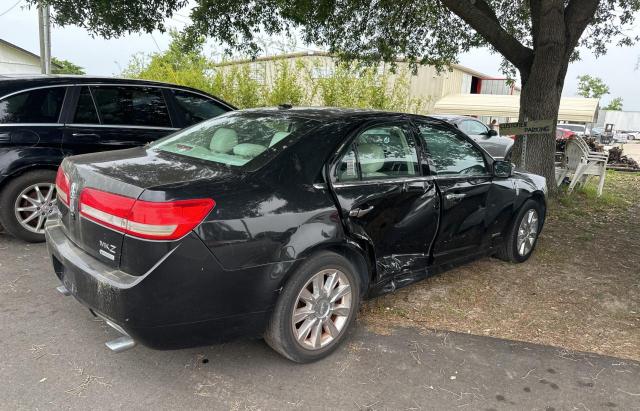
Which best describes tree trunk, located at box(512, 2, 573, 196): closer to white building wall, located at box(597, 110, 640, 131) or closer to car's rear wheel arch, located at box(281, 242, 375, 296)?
car's rear wheel arch, located at box(281, 242, 375, 296)

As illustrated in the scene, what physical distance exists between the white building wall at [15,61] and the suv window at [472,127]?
22.0 metres

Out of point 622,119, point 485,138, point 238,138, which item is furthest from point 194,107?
point 622,119

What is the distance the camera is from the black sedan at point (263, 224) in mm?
2344

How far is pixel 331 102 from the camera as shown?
11984 mm

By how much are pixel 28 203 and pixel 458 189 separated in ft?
13.4

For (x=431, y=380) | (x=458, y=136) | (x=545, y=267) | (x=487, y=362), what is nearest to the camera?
(x=431, y=380)

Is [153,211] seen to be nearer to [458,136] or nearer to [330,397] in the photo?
[330,397]

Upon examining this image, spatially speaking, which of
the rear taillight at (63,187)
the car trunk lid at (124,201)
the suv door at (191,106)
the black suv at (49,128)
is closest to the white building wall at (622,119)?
the suv door at (191,106)

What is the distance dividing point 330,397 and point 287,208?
1075 millimetres

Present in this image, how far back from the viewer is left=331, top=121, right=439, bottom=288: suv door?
305 cm

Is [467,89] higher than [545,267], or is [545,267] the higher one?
[467,89]

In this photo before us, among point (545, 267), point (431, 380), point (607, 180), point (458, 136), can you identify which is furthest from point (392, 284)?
point (607, 180)

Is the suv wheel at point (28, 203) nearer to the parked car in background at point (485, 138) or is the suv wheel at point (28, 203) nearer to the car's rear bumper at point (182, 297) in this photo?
the car's rear bumper at point (182, 297)

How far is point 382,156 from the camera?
339 cm
